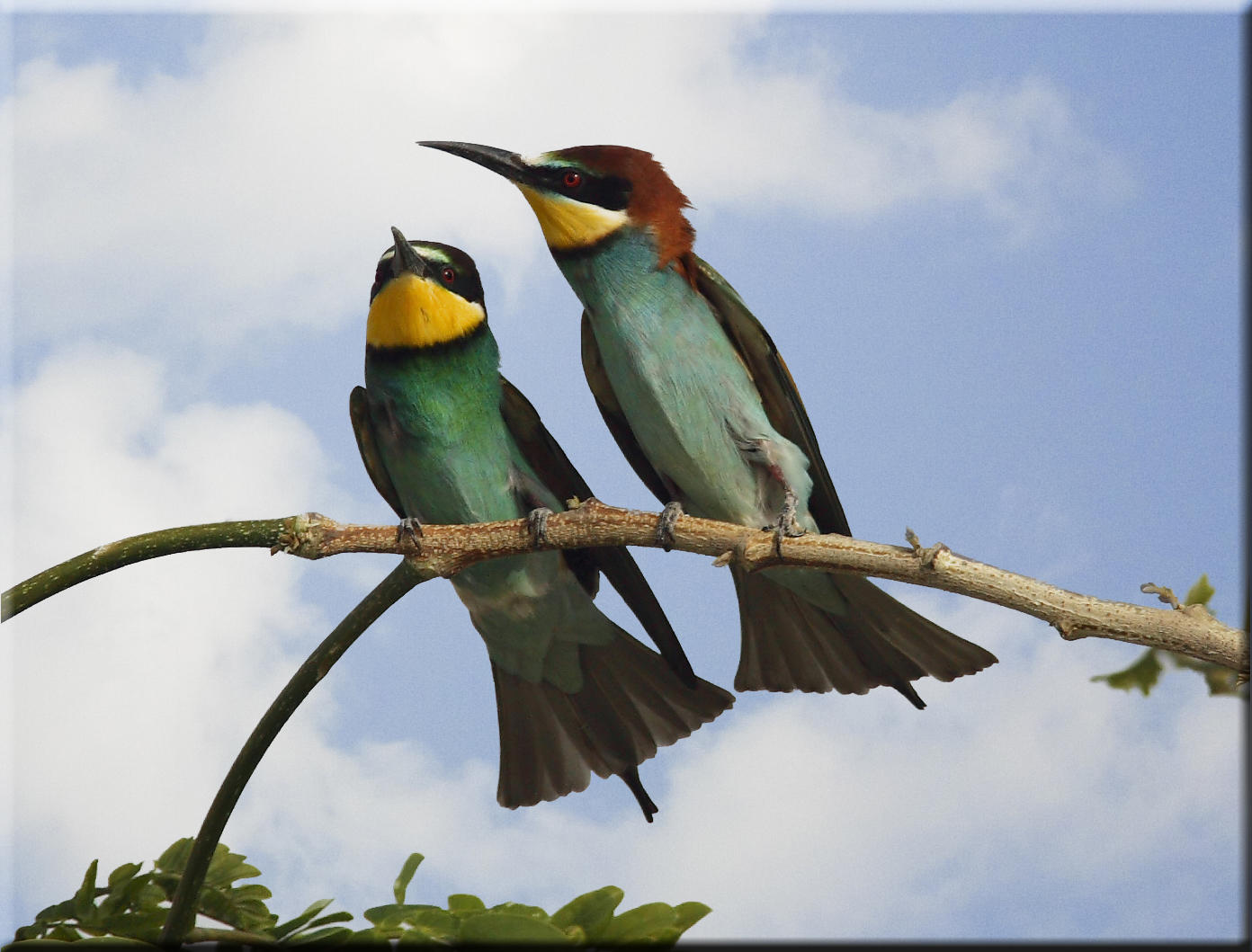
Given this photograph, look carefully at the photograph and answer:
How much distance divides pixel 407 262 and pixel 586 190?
42cm

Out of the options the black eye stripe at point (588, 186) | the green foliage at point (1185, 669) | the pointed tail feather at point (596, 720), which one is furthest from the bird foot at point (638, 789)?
the black eye stripe at point (588, 186)

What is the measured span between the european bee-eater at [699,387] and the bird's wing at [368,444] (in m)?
0.54

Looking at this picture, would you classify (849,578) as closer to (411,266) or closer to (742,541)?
(742,541)

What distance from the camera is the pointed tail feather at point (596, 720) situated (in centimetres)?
287

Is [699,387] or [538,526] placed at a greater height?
[699,387]

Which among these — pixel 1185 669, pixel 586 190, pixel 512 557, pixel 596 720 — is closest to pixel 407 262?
pixel 586 190

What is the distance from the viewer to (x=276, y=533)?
2.36m

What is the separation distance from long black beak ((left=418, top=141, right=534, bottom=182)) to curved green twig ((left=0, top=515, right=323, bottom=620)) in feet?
3.05

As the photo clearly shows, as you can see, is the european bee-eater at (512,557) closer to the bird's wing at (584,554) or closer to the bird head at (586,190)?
the bird's wing at (584,554)

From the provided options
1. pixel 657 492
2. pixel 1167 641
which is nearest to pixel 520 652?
pixel 657 492

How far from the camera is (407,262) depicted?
8.82ft

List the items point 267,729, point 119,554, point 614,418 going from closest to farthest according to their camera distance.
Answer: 1. point 119,554
2. point 267,729
3. point 614,418

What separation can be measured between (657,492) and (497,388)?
451 mm

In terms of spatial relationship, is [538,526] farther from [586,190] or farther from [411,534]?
[586,190]
